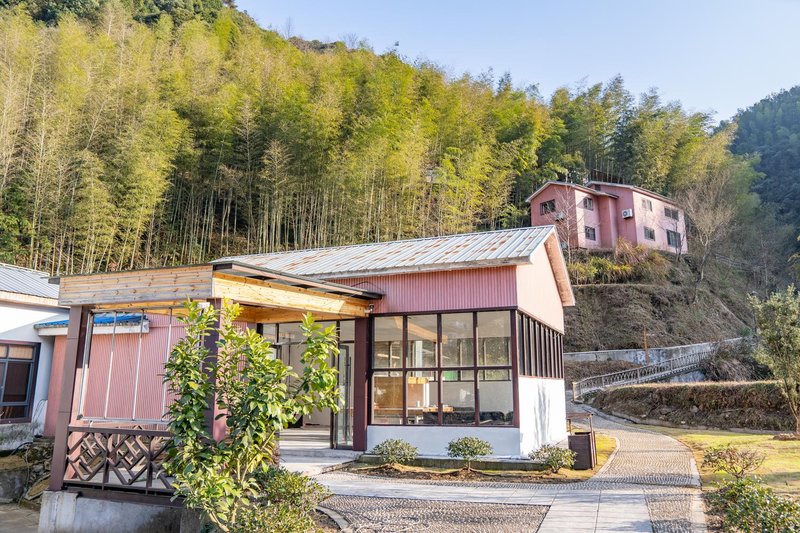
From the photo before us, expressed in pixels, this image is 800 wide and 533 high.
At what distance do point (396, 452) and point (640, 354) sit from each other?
746 inches

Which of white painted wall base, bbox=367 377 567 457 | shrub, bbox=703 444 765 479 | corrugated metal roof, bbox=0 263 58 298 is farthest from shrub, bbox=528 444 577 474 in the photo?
corrugated metal roof, bbox=0 263 58 298

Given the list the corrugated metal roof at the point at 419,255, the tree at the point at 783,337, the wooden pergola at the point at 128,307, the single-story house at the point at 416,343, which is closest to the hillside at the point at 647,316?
the tree at the point at 783,337

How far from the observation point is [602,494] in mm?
6250

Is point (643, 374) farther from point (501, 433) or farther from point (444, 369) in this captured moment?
point (444, 369)

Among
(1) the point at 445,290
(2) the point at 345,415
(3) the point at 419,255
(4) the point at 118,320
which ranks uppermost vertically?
(3) the point at 419,255

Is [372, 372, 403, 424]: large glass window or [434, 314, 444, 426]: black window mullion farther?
[372, 372, 403, 424]: large glass window

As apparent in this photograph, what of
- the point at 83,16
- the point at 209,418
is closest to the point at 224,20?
the point at 83,16

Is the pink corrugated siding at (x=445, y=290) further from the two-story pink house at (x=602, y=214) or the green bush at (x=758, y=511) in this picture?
the two-story pink house at (x=602, y=214)

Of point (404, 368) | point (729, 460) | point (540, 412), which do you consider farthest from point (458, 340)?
point (729, 460)

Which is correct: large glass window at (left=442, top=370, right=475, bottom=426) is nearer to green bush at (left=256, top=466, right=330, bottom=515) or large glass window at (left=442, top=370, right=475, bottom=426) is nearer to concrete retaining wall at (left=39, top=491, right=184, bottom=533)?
green bush at (left=256, top=466, right=330, bottom=515)

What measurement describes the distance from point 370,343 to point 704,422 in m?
10.8

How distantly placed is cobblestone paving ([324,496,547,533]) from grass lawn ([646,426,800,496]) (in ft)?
7.12

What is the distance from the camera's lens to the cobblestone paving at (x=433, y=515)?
489 centimetres

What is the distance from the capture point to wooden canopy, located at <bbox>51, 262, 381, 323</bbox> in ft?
18.8
